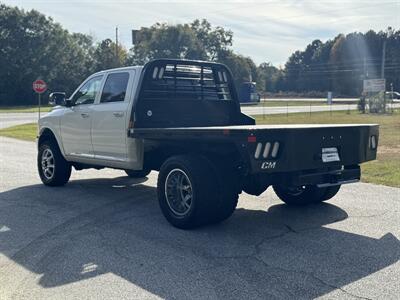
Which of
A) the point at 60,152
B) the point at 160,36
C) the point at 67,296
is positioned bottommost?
the point at 67,296

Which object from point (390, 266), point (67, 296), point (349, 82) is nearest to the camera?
point (67, 296)

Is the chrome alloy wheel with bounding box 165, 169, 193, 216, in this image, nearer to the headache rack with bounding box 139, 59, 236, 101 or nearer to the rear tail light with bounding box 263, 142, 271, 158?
the rear tail light with bounding box 263, 142, 271, 158

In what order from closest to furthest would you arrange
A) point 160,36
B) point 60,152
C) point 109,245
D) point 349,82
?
point 109,245, point 60,152, point 160,36, point 349,82

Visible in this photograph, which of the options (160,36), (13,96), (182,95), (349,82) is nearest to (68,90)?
(13,96)

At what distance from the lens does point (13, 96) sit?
63469 mm

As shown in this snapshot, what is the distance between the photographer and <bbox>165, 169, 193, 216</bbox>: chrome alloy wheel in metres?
6.07

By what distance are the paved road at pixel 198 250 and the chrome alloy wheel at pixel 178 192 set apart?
275 mm

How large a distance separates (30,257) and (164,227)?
1.68 meters

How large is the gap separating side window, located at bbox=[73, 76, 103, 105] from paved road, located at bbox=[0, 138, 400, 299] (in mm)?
1563

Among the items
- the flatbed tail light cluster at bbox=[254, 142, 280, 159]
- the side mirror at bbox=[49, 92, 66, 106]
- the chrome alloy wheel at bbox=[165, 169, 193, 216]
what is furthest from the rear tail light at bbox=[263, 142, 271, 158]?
the side mirror at bbox=[49, 92, 66, 106]

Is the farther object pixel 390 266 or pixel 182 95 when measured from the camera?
pixel 182 95

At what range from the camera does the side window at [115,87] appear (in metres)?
7.49

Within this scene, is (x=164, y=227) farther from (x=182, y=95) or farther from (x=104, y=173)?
(x=104, y=173)

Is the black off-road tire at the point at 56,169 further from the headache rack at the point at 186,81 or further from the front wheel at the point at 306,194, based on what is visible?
the front wheel at the point at 306,194
